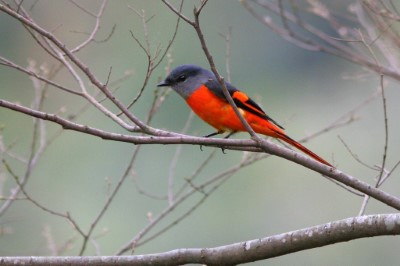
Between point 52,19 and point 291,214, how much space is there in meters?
4.86

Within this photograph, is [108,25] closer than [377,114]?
No

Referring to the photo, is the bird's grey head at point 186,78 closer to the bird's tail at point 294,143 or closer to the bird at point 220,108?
the bird at point 220,108

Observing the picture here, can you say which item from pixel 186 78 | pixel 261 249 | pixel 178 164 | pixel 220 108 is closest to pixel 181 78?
pixel 186 78

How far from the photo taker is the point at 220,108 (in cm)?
475

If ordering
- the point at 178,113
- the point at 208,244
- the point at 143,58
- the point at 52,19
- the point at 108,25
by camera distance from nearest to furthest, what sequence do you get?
the point at 208,244 → the point at 178,113 → the point at 52,19 → the point at 143,58 → the point at 108,25

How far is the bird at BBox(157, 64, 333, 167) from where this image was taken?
4734mm

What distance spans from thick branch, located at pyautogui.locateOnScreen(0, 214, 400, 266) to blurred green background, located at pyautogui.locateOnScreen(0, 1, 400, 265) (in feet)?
21.2

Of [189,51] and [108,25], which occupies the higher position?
[108,25]

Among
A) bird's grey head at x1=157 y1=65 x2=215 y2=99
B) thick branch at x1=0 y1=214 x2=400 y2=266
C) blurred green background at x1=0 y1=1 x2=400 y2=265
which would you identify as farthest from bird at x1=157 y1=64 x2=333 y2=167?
blurred green background at x1=0 y1=1 x2=400 y2=265

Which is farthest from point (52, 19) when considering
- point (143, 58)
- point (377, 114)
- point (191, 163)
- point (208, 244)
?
point (377, 114)

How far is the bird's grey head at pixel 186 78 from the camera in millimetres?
4941

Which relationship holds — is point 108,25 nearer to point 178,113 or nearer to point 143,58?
point 143,58

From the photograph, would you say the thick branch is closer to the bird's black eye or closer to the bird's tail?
the bird's tail

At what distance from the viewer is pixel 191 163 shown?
12172 mm
